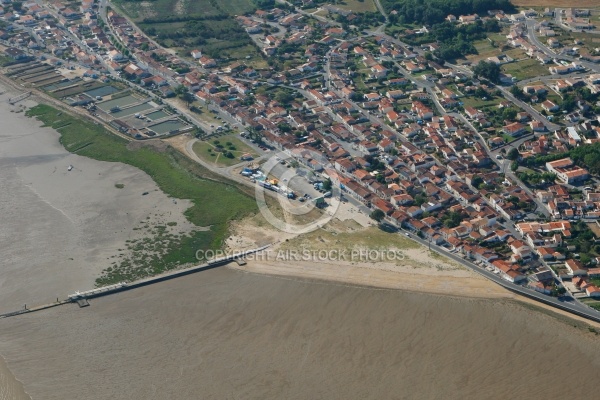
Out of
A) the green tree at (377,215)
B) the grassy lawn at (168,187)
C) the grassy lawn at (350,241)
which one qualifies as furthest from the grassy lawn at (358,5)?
the grassy lawn at (350,241)

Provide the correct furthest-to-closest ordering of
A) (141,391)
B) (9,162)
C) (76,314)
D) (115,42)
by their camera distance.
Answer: (115,42), (9,162), (76,314), (141,391)

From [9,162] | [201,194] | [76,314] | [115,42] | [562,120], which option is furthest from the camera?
[115,42]

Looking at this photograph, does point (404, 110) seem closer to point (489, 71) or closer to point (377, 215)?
point (489, 71)

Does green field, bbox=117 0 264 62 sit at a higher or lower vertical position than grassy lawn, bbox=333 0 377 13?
lower

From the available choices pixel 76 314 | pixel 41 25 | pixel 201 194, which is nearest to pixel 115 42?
pixel 41 25

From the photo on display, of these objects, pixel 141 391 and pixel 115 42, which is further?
pixel 115 42

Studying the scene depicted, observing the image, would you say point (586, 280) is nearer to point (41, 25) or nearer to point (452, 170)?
point (452, 170)

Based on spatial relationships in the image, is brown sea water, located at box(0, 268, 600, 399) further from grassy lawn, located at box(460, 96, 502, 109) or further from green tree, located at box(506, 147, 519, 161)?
grassy lawn, located at box(460, 96, 502, 109)

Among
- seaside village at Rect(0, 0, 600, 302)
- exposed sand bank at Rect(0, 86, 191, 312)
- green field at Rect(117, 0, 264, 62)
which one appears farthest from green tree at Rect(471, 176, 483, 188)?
green field at Rect(117, 0, 264, 62)
